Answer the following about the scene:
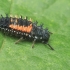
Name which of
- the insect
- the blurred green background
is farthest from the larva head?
the blurred green background

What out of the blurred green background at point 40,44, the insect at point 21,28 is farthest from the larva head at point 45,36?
the blurred green background at point 40,44

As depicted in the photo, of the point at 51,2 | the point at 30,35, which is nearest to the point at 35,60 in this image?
the point at 30,35

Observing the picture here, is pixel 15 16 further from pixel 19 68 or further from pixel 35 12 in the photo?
pixel 19 68

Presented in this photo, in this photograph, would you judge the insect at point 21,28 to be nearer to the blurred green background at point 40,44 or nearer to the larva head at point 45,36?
the larva head at point 45,36

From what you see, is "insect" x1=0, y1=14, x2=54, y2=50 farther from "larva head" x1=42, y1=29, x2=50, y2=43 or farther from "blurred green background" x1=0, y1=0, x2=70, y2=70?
"blurred green background" x1=0, y1=0, x2=70, y2=70

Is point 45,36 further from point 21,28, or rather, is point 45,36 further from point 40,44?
point 21,28
